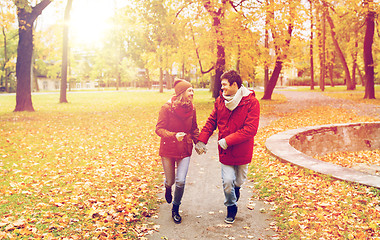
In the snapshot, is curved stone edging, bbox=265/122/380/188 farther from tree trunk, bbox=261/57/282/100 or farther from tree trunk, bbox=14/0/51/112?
tree trunk, bbox=14/0/51/112

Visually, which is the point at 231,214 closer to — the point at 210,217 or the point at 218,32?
the point at 210,217

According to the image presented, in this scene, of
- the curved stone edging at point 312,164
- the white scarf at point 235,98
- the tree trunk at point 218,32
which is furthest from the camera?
the tree trunk at point 218,32

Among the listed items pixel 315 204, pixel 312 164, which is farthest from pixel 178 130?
pixel 312 164

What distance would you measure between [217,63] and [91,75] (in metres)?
61.9

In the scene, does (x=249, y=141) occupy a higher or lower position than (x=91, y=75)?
lower

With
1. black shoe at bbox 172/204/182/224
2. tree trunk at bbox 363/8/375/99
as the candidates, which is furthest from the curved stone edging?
tree trunk at bbox 363/8/375/99

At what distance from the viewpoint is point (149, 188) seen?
6.38 meters

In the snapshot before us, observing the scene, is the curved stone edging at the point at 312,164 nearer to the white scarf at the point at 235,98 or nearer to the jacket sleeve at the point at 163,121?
the white scarf at the point at 235,98

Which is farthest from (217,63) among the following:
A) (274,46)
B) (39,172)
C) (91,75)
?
(91,75)

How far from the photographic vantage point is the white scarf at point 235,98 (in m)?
4.25

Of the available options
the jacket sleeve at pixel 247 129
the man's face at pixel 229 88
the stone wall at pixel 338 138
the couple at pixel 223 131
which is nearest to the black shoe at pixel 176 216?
the couple at pixel 223 131

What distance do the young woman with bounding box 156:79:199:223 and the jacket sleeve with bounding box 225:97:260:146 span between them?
1.94 feet

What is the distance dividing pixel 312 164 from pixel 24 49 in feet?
57.4

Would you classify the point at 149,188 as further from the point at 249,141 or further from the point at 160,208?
the point at 249,141
